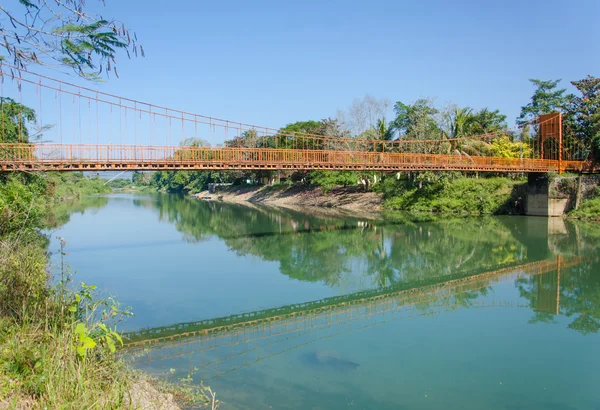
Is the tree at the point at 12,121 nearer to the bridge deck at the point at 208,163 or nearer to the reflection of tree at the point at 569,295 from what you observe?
the bridge deck at the point at 208,163

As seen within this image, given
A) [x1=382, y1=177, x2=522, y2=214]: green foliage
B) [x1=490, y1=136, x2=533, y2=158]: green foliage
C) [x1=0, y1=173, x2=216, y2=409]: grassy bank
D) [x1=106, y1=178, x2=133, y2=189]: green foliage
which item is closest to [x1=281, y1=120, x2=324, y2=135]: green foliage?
Result: [x1=382, y1=177, x2=522, y2=214]: green foliage

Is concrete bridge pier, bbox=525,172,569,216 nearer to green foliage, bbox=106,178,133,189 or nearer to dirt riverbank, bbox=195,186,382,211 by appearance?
dirt riverbank, bbox=195,186,382,211

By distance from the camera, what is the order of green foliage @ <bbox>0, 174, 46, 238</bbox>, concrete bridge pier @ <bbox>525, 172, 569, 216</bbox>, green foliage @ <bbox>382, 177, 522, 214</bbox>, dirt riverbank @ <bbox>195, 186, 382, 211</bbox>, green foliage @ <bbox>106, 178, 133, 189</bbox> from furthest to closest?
green foliage @ <bbox>106, 178, 133, 189</bbox>, dirt riverbank @ <bbox>195, 186, 382, 211</bbox>, green foliage @ <bbox>382, 177, 522, 214</bbox>, concrete bridge pier @ <bbox>525, 172, 569, 216</bbox>, green foliage @ <bbox>0, 174, 46, 238</bbox>

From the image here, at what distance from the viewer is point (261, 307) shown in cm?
1007

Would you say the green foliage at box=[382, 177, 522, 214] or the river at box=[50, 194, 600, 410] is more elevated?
the green foliage at box=[382, 177, 522, 214]

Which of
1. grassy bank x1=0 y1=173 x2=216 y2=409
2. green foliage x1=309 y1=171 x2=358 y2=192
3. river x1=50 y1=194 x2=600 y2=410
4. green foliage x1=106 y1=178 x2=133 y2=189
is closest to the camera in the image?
grassy bank x1=0 y1=173 x2=216 y2=409

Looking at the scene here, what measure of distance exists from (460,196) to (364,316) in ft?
76.8

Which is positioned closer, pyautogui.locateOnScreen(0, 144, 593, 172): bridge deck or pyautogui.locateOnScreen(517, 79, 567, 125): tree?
pyautogui.locateOnScreen(0, 144, 593, 172): bridge deck

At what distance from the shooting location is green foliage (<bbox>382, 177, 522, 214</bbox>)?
29.5m

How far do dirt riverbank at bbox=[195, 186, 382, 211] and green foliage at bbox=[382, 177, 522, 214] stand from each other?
7.92ft

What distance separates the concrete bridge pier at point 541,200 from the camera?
2703 cm

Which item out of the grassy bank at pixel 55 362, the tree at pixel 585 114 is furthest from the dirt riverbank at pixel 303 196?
the grassy bank at pixel 55 362

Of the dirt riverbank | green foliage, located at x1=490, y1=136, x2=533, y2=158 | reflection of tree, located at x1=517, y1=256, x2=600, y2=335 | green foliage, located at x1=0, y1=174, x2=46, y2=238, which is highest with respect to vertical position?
green foliage, located at x1=490, y1=136, x2=533, y2=158

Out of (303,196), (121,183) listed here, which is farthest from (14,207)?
(121,183)
